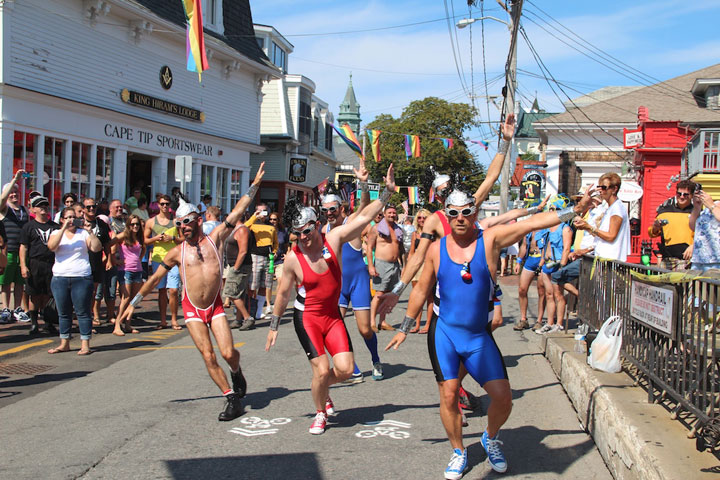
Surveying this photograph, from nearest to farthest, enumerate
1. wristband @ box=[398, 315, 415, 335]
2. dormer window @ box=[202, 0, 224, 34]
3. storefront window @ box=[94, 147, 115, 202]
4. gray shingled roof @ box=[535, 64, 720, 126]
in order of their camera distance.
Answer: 1. wristband @ box=[398, 315, 415, 335]
2. storefront window @ box=[94, 147, 115, 202]
3. dormer window @ box=[202, 0, 224, 34]
4. gray shingled roof @ box=[535, 64, 720, 126]

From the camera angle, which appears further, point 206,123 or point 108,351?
point 206,123

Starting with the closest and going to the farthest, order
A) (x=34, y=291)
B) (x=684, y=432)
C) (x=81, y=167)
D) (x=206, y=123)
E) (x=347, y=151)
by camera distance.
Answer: (x=684, y=432), (x=34, y=291), (x=81, y=167), (x=206, y=123), (x=347, y=151)

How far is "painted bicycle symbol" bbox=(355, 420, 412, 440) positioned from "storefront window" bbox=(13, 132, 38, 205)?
12913 mm

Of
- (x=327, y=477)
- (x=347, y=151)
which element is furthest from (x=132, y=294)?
(x=347, y=151)

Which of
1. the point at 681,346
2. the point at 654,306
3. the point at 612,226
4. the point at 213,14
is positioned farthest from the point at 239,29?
the point at 681,346

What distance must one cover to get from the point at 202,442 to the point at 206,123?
21.2m

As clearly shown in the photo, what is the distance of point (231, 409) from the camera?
6.25 metres

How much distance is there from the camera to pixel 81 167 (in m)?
18.9

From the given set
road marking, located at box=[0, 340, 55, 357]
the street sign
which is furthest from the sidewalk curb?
the street sign

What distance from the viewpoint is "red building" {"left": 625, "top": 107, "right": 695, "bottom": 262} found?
1084 inches

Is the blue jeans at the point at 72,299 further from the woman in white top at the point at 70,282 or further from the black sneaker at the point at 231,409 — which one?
the black sneaker at the point at 231,409

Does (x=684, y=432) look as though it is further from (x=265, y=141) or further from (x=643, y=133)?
(x=265, y=141)

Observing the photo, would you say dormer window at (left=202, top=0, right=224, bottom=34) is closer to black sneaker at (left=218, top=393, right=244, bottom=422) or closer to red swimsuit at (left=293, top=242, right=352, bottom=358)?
red swimsuit at (left=293, top=242, right=352, bottom=358)

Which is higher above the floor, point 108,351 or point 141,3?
point 141,3
